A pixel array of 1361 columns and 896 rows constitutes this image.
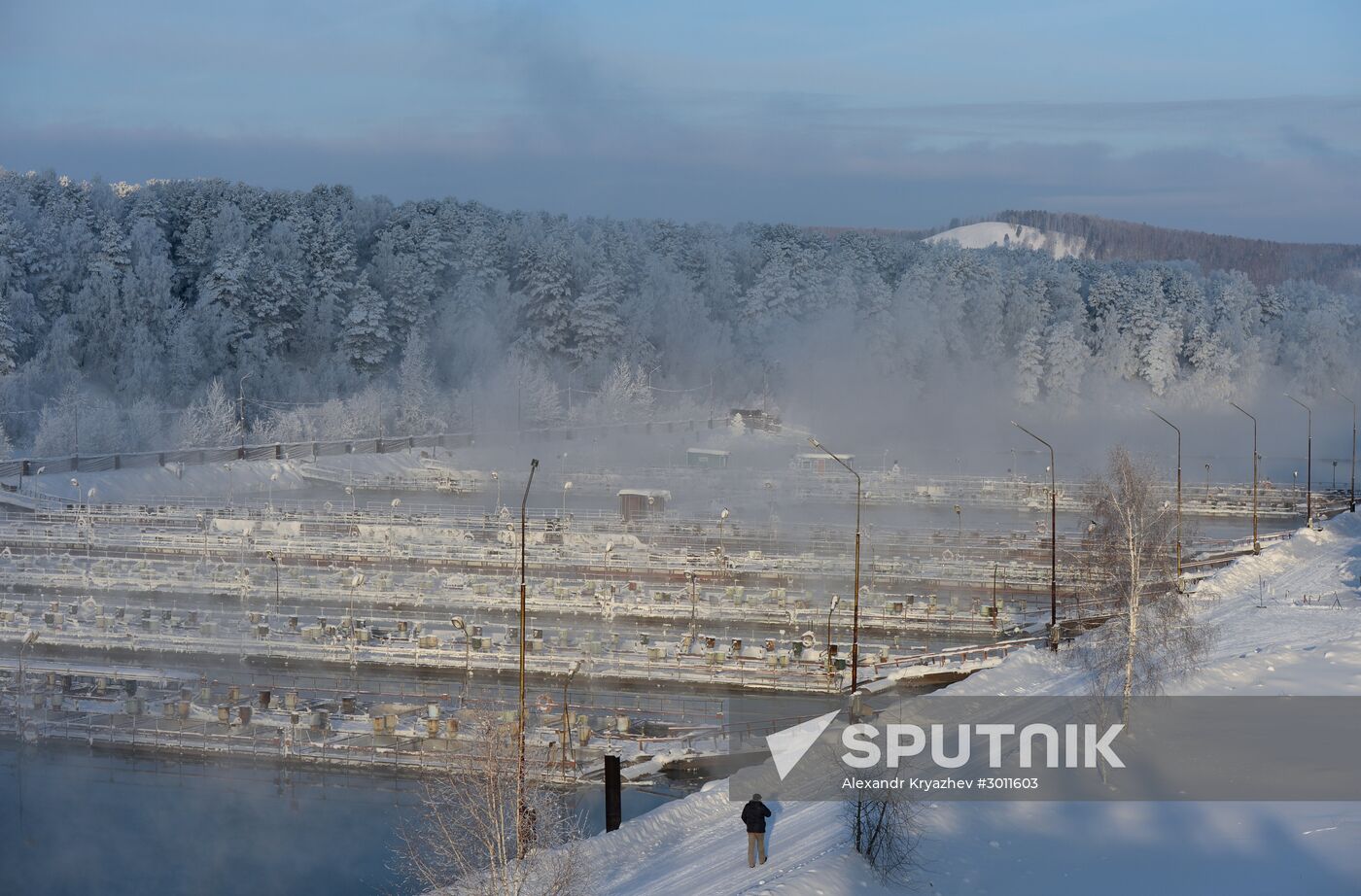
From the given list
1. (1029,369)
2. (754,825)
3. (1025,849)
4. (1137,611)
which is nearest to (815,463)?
(1029,369)

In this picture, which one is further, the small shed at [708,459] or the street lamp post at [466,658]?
the small shed at [708,459]

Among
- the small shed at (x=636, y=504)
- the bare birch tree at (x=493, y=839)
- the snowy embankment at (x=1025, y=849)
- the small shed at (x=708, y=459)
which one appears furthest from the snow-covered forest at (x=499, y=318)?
the snowy embankment at (x=1025, y=849)

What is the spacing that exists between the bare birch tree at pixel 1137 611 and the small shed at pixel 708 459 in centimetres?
4543

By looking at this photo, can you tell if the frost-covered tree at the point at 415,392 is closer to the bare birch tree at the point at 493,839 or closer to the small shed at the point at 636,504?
the small shed at the point at 636,504

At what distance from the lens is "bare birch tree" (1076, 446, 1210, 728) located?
70.5 ft

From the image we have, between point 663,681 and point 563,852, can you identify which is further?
point 663,681

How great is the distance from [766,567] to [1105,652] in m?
20.8

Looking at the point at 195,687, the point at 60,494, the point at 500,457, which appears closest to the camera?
Answer: the point at 195,687

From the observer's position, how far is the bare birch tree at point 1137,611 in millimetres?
Result: 21500

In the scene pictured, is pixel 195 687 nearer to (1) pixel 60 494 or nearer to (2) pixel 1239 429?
(1) pixel 60 494

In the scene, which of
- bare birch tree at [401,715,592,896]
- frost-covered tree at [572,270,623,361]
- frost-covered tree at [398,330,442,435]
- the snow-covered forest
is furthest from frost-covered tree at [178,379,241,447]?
bare birch tree at [401,715,592,896]

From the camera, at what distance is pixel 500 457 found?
2820 inches

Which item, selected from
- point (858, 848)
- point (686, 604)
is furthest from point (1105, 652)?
point (686, 604)

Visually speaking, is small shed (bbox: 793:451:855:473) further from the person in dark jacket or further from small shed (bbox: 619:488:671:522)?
the person in dark jacket
